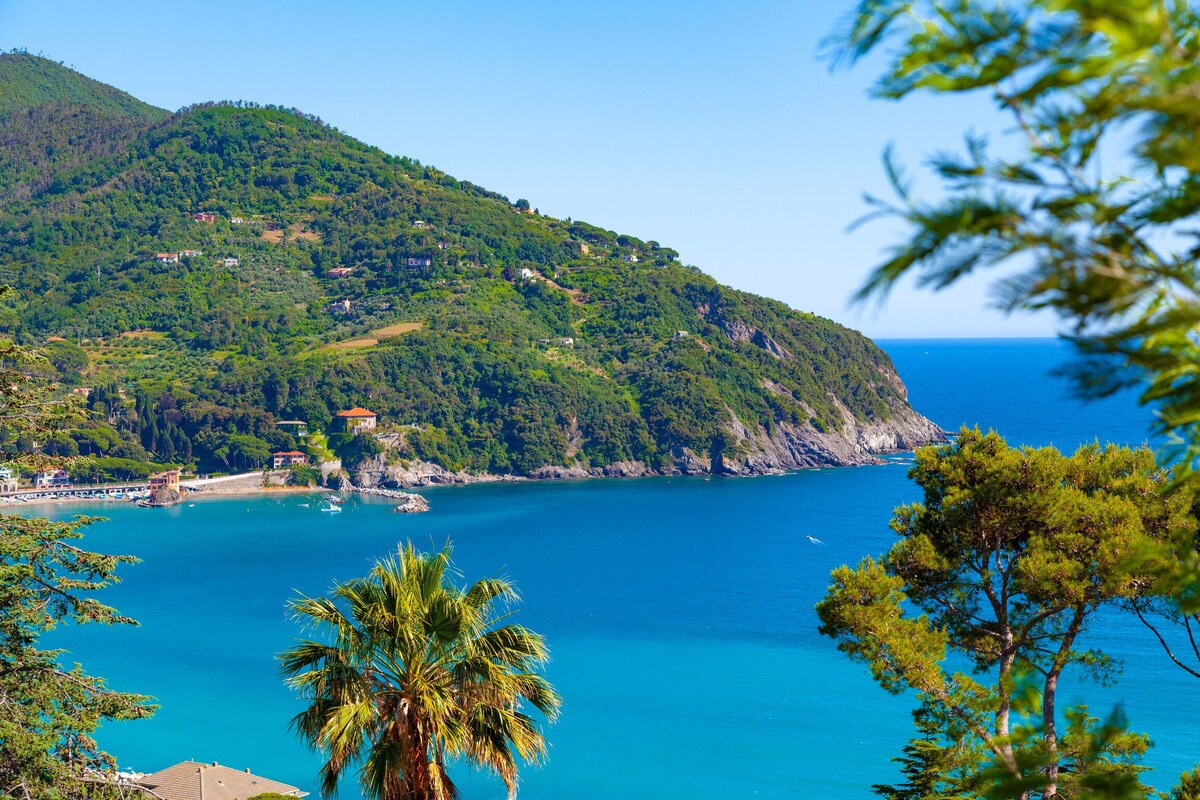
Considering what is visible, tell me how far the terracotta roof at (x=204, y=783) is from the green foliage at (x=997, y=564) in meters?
16.1

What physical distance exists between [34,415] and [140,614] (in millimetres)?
39224

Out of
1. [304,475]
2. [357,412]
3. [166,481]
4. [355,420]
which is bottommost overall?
[166,481]

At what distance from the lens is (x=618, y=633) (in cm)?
4203

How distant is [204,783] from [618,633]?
73.9ft

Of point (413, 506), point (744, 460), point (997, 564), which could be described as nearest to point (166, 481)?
point (413, 506)

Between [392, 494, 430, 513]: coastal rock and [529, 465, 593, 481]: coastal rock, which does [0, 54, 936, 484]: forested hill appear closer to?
[529, 465, 593, 481]: coastal rock

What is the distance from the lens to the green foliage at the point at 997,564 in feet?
28.6

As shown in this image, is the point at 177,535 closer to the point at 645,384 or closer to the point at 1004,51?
the point at 645,384

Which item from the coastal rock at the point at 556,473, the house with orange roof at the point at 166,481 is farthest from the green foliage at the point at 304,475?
the coastal rock at the point at 556,473

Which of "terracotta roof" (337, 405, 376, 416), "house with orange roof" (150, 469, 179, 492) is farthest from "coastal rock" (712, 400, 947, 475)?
"house with orange roof" (150, 469, 179, 492)

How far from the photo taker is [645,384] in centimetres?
9981

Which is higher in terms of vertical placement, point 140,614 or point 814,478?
point 814,478

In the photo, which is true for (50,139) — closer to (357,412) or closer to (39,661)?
(357,412)

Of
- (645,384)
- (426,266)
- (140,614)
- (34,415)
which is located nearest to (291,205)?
(426,266)
